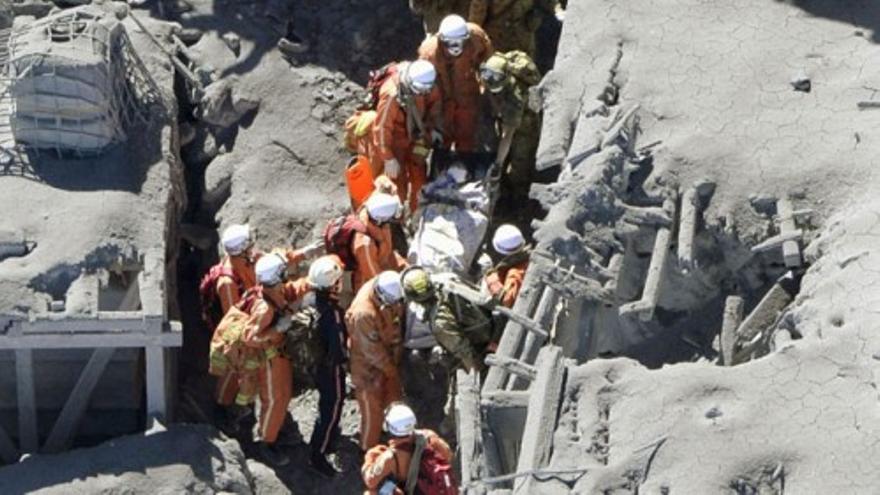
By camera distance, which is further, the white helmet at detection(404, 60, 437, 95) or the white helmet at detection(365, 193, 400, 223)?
the white helmet at detection(404, 60, 437, 95)

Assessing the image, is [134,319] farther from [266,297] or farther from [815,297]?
[815,297]

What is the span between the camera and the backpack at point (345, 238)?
21609 mm

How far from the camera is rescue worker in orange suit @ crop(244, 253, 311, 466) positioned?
20875 mm

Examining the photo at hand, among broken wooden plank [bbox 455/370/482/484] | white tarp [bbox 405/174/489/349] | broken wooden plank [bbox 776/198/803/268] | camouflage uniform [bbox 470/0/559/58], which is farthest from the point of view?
camouflage uniform [bbox 470/0/559/58]

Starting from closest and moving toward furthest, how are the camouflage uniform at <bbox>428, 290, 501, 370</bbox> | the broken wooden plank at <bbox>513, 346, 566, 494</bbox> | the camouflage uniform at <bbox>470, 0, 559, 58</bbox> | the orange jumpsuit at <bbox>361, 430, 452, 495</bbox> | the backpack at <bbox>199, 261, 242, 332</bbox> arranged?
the broken wooden plank at <bbox>513, 346, 566, 494</bbox>
the orange jumpsuit at <bbox>361, 430, 452, 495</bbox>
the camouflage uniform at <bbox>428, 290, 501, 370</bbox>
the backpack at <bbox>199, 261, 242, 332</bbox>
the camouflage uniform at <bbox>470, 0, 559, 58</bbox>

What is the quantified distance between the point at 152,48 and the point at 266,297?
3.95 meters

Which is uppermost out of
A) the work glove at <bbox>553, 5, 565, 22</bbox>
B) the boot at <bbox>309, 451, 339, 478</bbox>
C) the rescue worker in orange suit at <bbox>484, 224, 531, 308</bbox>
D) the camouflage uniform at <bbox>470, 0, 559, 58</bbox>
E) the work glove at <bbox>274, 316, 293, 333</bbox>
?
the work glove at <bbox>553, 5, 565, 22</bbox>

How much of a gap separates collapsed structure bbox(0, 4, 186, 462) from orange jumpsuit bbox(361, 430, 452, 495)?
2.02 m

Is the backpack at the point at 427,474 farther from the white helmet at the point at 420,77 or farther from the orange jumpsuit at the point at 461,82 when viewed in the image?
the orange jumpsuit at the point at 461,82

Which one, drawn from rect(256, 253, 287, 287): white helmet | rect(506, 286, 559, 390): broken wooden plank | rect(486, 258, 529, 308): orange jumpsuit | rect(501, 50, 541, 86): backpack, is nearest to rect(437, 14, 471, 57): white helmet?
rect(501, 50, 541, 86): backpack

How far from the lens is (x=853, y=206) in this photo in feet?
63.6

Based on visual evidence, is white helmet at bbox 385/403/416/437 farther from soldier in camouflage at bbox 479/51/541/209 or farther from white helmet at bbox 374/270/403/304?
soldier in camouflage at bbox 479/51/541/209

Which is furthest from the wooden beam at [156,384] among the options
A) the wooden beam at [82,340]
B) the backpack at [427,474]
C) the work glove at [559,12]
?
the work glove at [559,12]

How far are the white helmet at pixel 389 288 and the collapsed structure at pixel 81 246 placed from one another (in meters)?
1.56
